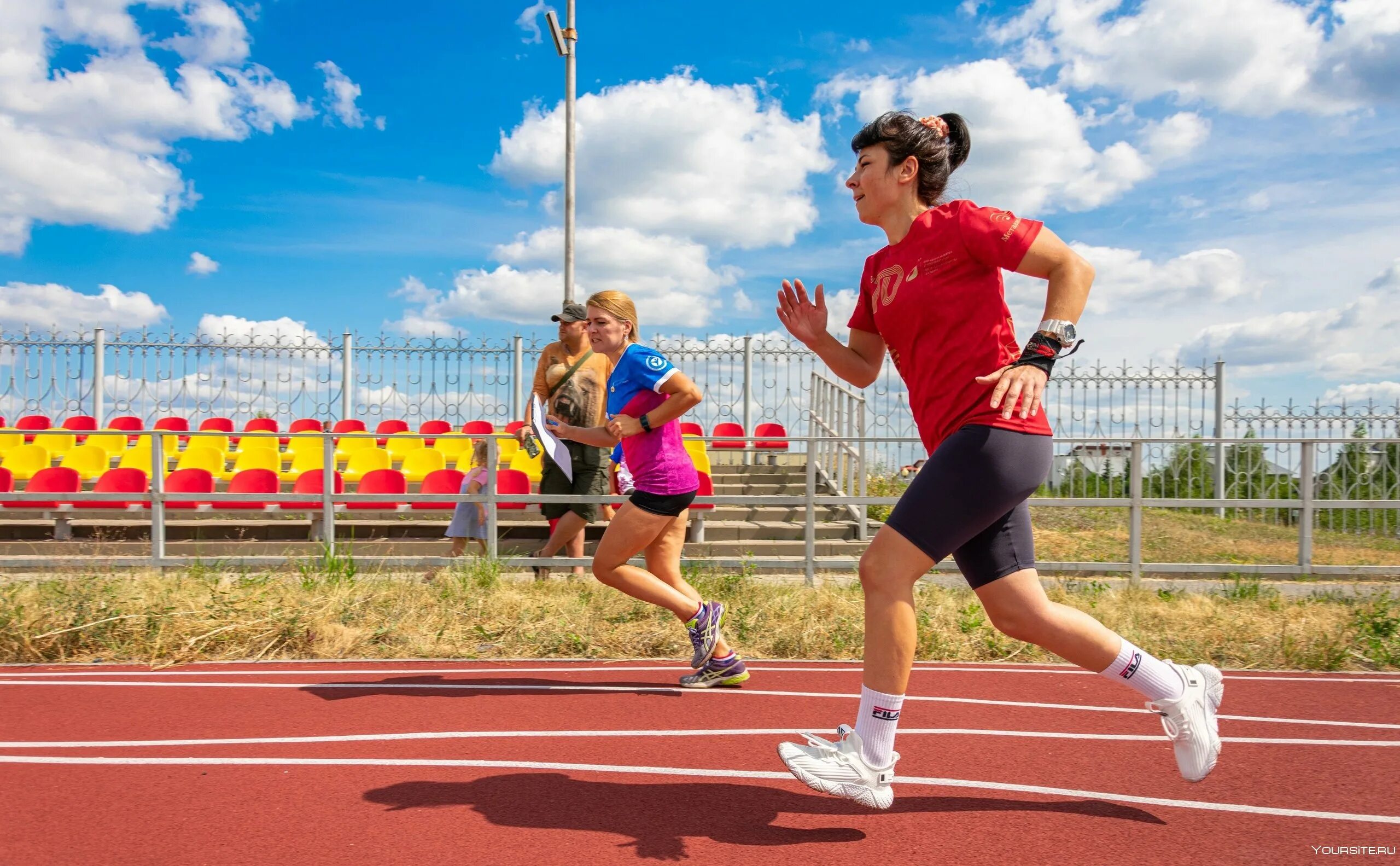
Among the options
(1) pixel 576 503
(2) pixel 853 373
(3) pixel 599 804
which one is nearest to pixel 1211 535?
(1) pixel 576 503

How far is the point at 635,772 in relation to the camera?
139 inches

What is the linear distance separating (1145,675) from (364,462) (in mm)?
11412

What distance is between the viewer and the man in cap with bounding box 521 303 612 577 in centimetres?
820

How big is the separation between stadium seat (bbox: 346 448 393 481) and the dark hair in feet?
34.3

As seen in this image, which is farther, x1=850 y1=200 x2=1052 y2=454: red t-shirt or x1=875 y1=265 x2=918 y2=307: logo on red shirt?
x1=875 y1=265 x2=918 y2=307: logo on red shirt

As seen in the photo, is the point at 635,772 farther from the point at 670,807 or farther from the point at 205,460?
the point at 205,460

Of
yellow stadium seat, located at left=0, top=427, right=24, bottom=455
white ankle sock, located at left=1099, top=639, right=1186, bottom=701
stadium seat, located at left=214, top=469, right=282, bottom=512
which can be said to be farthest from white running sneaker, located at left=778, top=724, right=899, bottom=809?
yellow stadium seat, located at left=0, top=427, right=24, bottom=455

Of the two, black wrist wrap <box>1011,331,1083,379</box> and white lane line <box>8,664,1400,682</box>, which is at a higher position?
black wrist wrap <box>1011,331,1083,379</box>

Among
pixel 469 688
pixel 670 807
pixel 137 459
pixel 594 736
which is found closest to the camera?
pixel 670 807

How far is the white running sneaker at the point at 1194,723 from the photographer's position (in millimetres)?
3037

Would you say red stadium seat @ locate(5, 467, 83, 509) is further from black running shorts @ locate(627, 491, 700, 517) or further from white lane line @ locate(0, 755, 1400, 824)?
black running shorts @ locate(627, 491, 700, 517)

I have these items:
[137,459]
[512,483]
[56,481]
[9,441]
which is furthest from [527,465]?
[9,441]

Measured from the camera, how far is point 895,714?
2.91 metres

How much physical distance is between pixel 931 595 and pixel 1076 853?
470cm
